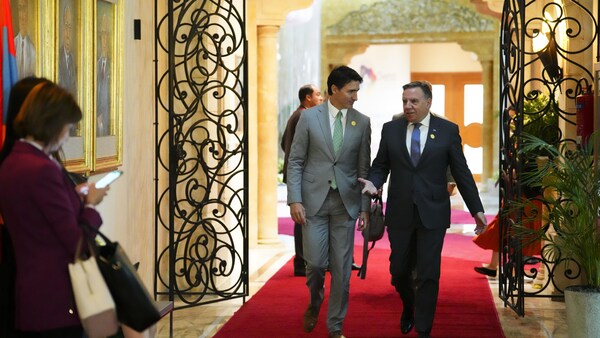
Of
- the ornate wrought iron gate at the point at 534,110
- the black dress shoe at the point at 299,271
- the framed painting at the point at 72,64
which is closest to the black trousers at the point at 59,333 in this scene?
the framed painting at the point at 72,64

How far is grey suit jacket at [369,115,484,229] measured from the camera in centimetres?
641

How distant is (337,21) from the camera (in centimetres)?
2267

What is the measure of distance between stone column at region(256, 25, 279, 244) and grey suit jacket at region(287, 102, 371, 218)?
564cm

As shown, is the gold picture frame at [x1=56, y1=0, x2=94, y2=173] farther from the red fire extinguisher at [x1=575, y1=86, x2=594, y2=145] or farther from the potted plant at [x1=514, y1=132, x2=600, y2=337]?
the red fire extinguisher at [x1=575, y1=86, x2=594, y2=145]

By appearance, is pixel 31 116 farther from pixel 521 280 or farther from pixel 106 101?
pixel 521 280

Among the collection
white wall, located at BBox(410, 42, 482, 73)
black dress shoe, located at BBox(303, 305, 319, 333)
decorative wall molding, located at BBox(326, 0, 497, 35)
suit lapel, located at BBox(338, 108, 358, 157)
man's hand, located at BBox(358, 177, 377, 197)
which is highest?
decorative wall molding, located at BBox(326, 0, 497, 35)

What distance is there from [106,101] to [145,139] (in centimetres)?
141

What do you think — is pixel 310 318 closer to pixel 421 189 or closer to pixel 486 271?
pixel 421 189

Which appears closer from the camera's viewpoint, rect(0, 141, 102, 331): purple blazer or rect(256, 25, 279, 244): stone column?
rect(0, 141, 102, 331): purple blazer

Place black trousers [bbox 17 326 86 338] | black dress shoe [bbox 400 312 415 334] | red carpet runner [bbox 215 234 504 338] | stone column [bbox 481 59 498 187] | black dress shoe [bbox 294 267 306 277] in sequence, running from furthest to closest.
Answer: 1. stone column [bbox 481 59 498 187]
2. black dress shoe [bbox 294 267 306 277]
3. red carpet runner [bbox 215 234 504 338]
4. black dress shoe [bbox 400 312 415 334]
5. black trousers [bbox 17 326 86 338]

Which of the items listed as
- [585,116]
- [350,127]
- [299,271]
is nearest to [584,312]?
[350,127]

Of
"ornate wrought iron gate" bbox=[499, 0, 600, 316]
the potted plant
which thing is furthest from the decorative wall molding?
the potted plant

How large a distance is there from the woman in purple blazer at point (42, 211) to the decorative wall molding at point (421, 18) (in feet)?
62.4

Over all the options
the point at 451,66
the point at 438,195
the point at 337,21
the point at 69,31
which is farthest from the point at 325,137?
the point at 451,66
